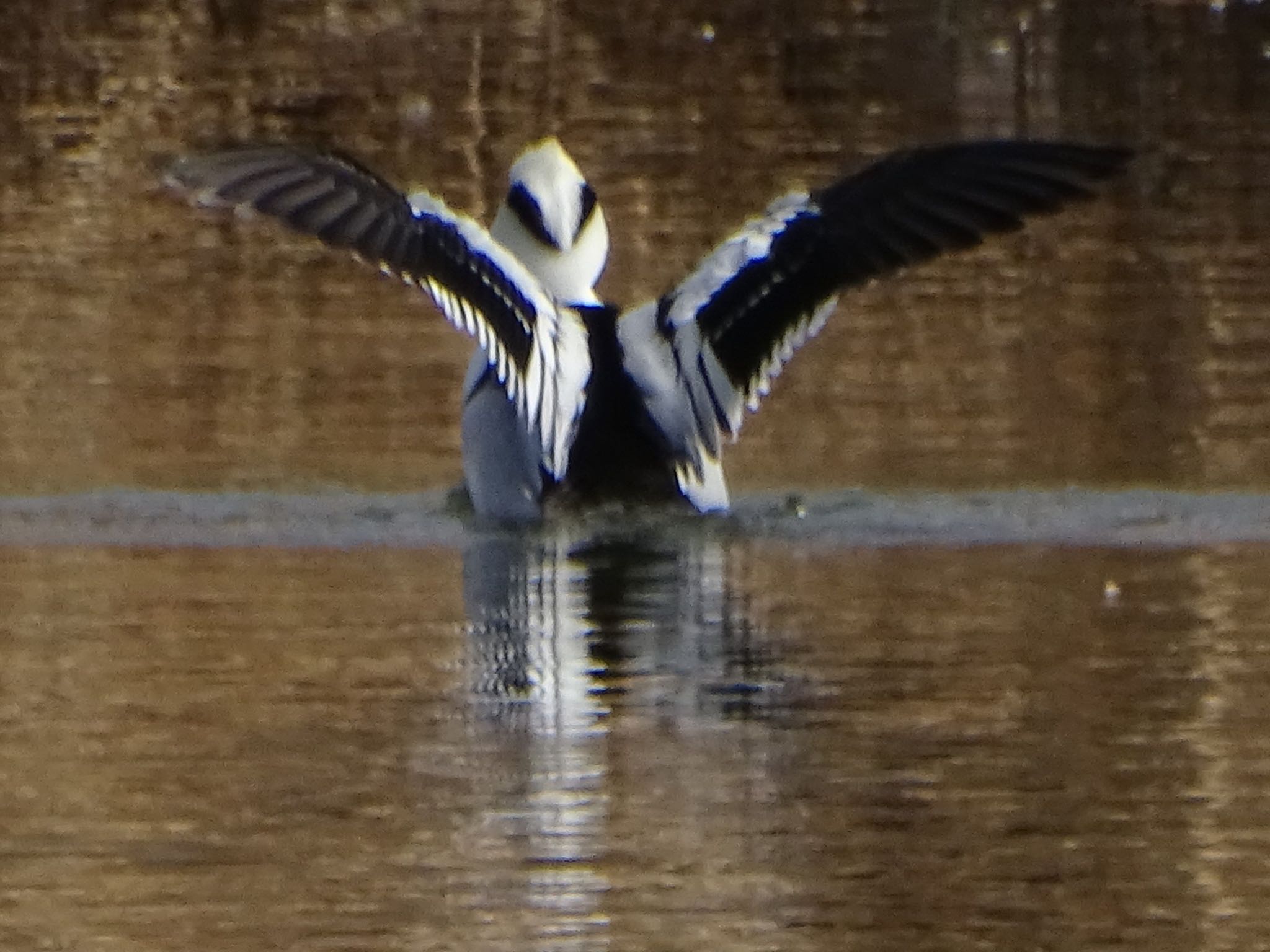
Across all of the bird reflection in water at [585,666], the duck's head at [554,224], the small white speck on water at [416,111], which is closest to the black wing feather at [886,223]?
the bird reflection in water at [585,666]

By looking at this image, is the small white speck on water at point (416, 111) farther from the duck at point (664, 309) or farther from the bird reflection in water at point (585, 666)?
the bird reflection in water at point (585, 666)

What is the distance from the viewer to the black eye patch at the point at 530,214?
Result: 5707 millimetres

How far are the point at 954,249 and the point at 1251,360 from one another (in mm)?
1895

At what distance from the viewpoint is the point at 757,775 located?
8.93ft

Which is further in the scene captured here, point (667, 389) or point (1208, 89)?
point (1208, 89)

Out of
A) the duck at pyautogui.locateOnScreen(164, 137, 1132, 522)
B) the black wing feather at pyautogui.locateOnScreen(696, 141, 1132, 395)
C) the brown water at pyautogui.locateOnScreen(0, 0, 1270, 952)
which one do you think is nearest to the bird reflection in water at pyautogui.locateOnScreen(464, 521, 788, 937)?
the brown water at pyautogui.locateOnScreen(0, 0, 1270, 952)

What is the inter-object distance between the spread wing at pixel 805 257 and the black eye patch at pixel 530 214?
1.41ft

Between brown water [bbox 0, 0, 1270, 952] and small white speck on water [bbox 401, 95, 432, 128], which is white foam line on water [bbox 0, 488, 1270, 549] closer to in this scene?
brown water [bbox 0, 0, 1270, 952]

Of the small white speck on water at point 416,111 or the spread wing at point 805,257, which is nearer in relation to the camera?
the spread wing at point 805,257

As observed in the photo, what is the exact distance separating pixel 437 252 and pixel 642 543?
66 centimetres

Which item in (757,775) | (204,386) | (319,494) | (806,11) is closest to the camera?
(757,775)

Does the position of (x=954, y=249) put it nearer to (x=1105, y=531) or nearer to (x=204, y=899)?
(x=1105, y=531)

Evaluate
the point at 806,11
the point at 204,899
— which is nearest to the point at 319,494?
the point at 806,11

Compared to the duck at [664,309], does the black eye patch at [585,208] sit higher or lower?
higher
